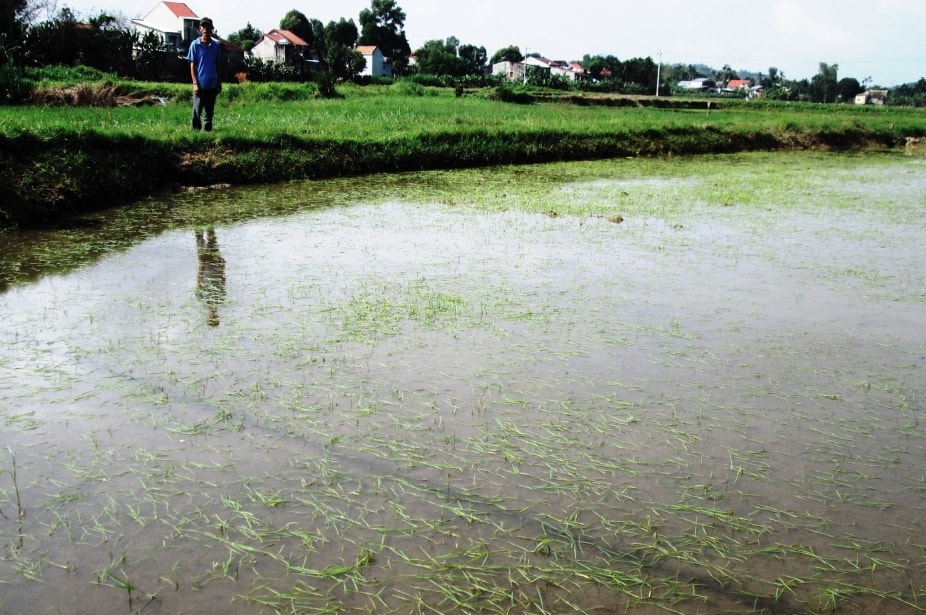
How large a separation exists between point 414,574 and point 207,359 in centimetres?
172

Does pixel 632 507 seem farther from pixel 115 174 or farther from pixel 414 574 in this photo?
pixel 115 174

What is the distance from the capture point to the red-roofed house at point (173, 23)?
3700 centimetres

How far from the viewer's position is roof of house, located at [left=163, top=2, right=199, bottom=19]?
37.2 metres

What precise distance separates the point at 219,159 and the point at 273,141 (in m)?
0.81

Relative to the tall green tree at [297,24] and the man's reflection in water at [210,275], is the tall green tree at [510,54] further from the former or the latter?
the man's reflection in water at [210,275]

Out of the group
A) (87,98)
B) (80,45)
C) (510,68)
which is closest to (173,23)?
(80,45)

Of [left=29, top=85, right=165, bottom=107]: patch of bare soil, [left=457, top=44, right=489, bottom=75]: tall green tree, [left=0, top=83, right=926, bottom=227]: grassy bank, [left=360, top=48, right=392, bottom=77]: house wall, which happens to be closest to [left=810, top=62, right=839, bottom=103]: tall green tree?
[left=457, top=44, right=489, bottom=75]: tall green tree

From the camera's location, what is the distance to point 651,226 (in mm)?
6441

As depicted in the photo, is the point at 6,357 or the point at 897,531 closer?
the point at 897,531

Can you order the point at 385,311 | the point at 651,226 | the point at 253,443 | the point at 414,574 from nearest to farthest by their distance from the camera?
the point at 414,574 → the point at 253,443 → the point at 385,311 → the point at 651,226

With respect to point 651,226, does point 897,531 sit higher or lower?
lower

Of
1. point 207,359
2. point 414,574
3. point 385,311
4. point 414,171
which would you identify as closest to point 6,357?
point 207,359

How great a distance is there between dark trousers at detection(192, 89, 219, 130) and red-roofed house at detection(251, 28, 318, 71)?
122 feet

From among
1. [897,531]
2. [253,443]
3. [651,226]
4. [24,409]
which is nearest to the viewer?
[897,531]
